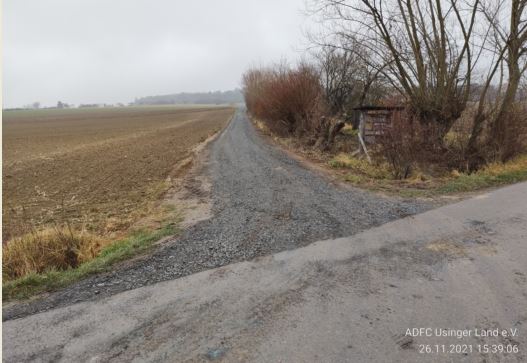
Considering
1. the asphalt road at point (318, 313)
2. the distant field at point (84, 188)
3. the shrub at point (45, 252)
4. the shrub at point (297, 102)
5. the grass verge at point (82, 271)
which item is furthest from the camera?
the shrub at point (297, 102)

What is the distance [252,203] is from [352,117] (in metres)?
21.5

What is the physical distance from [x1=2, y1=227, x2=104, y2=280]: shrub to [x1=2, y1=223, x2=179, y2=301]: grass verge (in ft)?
0.86

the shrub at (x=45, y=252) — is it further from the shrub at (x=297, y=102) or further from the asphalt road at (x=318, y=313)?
the shrub at (x=297, y=102)

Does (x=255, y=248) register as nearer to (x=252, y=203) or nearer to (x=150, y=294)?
(x=150, y=294)

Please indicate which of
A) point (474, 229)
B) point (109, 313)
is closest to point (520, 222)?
point (474, 229)

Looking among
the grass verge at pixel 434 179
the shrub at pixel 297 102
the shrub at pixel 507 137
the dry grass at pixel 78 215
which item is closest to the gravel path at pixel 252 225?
the dry grass at pixel 78 215

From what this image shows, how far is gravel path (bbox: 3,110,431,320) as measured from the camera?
4.31 metres

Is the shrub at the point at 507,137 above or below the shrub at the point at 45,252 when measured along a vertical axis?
above

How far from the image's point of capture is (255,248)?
5.15 meters

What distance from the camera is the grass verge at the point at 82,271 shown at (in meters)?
4.23

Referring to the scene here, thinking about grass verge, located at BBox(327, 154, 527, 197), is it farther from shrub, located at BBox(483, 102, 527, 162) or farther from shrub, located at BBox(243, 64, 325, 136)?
shrub, located at BBox(243, 64, 325, 136)

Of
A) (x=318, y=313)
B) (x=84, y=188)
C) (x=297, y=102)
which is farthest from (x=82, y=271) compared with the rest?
(x=297, y=102)

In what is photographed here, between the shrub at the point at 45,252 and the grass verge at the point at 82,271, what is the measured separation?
263 mm

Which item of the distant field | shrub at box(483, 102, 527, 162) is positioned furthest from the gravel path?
shrub at box(483, 102, 527, 162)
